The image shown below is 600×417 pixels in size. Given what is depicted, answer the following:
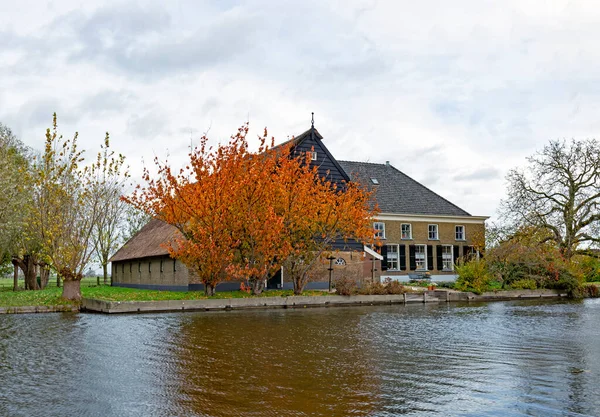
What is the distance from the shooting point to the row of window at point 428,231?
40438 millimetres

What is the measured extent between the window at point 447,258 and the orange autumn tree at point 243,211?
1682cm

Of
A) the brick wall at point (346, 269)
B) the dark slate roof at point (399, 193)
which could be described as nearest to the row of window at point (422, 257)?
the dark slate roof at point (399, 193)

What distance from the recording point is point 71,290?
78.9 ft

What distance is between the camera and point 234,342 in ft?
43.5

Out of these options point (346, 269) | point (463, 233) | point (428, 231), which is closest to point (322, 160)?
point (346, 269)

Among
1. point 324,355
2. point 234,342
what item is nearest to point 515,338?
point 324,355

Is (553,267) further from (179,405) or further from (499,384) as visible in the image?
(179,405)

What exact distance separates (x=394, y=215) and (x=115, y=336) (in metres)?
29.0

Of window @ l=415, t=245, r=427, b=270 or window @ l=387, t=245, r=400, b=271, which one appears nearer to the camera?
window @ l=387, t=245, r=400, b=271

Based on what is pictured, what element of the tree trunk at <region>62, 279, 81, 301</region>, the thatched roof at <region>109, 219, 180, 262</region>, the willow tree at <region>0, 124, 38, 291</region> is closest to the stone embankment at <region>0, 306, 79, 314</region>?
the tree trunk at <region>62, 279, 81, 301</region>

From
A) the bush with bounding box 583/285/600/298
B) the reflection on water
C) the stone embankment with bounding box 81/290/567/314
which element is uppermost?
the reflection on water

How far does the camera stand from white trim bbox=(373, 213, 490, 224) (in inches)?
1597

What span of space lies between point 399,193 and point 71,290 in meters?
25.9

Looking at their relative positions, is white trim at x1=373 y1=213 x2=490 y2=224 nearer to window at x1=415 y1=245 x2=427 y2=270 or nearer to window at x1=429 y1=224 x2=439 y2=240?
window at x1=429 y1=224 x2=439 y2=240
